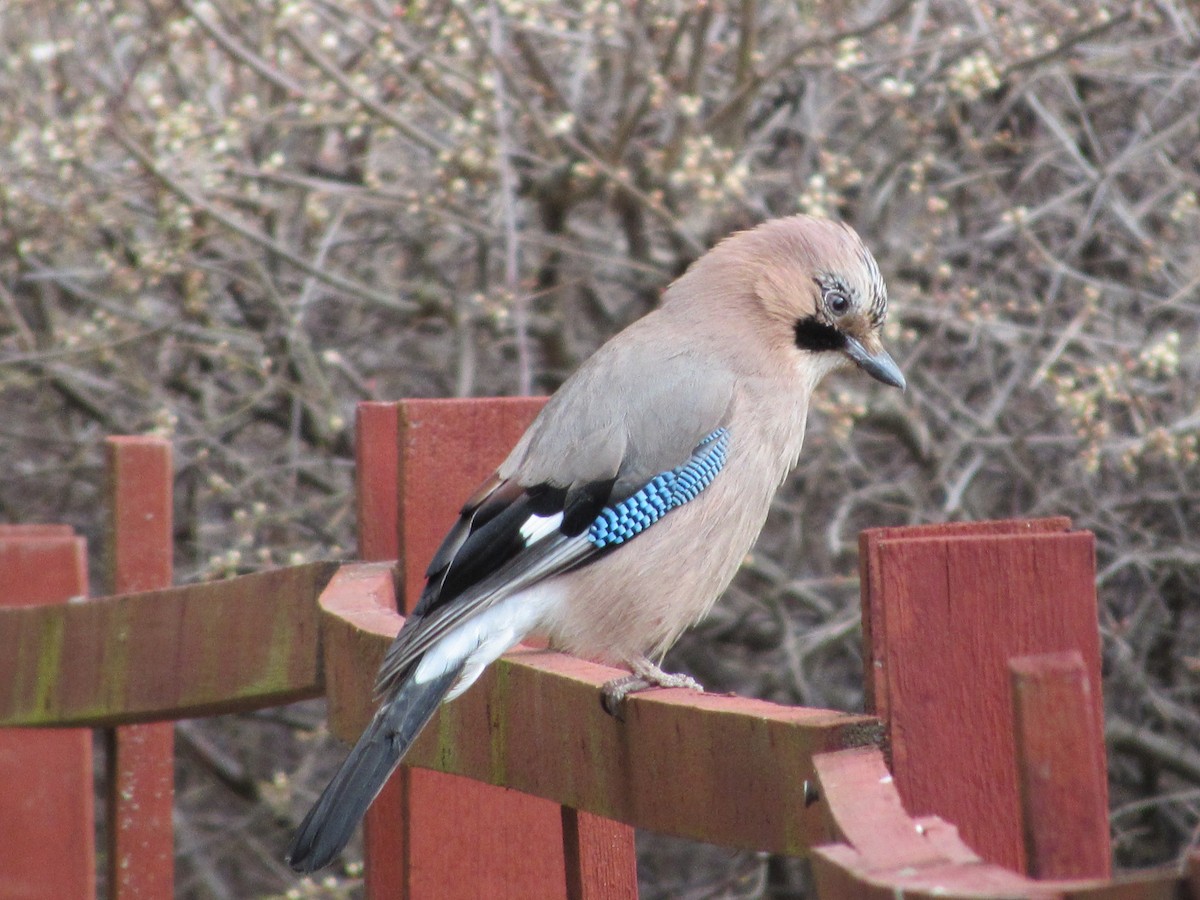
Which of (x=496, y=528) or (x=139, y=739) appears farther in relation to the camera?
(x=139, y=739)

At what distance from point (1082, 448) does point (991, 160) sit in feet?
3.61

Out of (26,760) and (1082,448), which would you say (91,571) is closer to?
(26,760)

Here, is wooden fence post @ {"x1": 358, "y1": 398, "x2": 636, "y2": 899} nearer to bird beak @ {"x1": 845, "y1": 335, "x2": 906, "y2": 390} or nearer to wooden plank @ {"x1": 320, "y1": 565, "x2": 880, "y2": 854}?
wooden plank @ {"x1": 320, "y1": 565, "x2": 880, "y2": 854}

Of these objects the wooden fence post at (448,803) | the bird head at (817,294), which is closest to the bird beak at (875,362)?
the bird head at (817,294)

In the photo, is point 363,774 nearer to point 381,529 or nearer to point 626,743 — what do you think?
Result: point 626,743

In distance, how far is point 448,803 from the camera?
2086 millimetres

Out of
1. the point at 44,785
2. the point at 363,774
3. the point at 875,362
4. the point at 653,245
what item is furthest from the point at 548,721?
the point at 653,245

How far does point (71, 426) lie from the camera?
5344mm

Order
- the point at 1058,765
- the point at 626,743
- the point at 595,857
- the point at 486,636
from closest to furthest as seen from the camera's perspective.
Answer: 1. the point at 1058,765
2. the point at 626,743
3. the point at 595,857
4. the point at 486,636

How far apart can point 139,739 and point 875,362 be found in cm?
141

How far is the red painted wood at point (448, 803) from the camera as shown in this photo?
81.1 inches

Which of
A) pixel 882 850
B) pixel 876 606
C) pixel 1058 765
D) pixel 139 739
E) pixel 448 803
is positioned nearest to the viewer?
pixel 1058 765

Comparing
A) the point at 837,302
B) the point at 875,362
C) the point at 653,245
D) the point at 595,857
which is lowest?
the point at 595,857

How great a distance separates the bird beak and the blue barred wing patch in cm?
46
